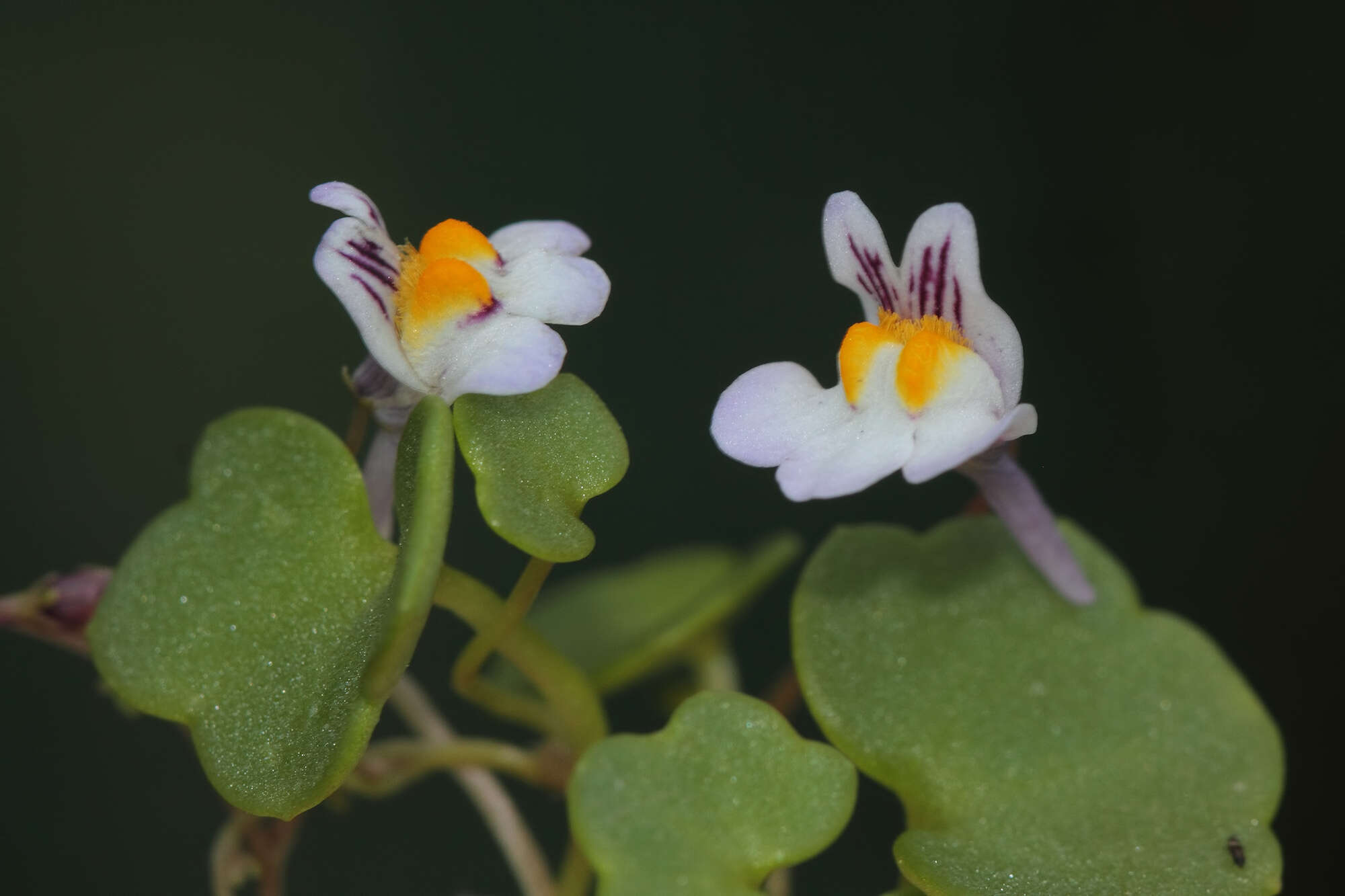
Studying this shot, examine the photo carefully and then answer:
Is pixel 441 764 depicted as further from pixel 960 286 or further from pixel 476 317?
pixel 960 286

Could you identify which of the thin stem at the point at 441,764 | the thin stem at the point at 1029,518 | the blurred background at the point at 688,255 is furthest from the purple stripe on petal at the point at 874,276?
the blurred background at the point at 688,255

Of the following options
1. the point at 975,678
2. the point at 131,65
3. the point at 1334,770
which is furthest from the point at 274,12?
the point at 1334,770

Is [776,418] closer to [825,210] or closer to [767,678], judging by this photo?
[825,210]

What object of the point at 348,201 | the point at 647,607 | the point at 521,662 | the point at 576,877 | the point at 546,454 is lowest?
the point at 647,607

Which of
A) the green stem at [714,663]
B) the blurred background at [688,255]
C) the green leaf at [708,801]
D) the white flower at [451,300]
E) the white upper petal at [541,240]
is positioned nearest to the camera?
the green leaf at [708,801]

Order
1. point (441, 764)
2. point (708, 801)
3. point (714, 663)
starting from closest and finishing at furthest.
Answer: point (708, 801), point (441, 764), point (714, 663)

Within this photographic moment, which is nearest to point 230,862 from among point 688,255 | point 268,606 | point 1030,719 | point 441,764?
point 441,764

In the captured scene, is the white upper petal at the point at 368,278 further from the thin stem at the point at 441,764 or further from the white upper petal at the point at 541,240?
the thin stem at the point at 441,764
